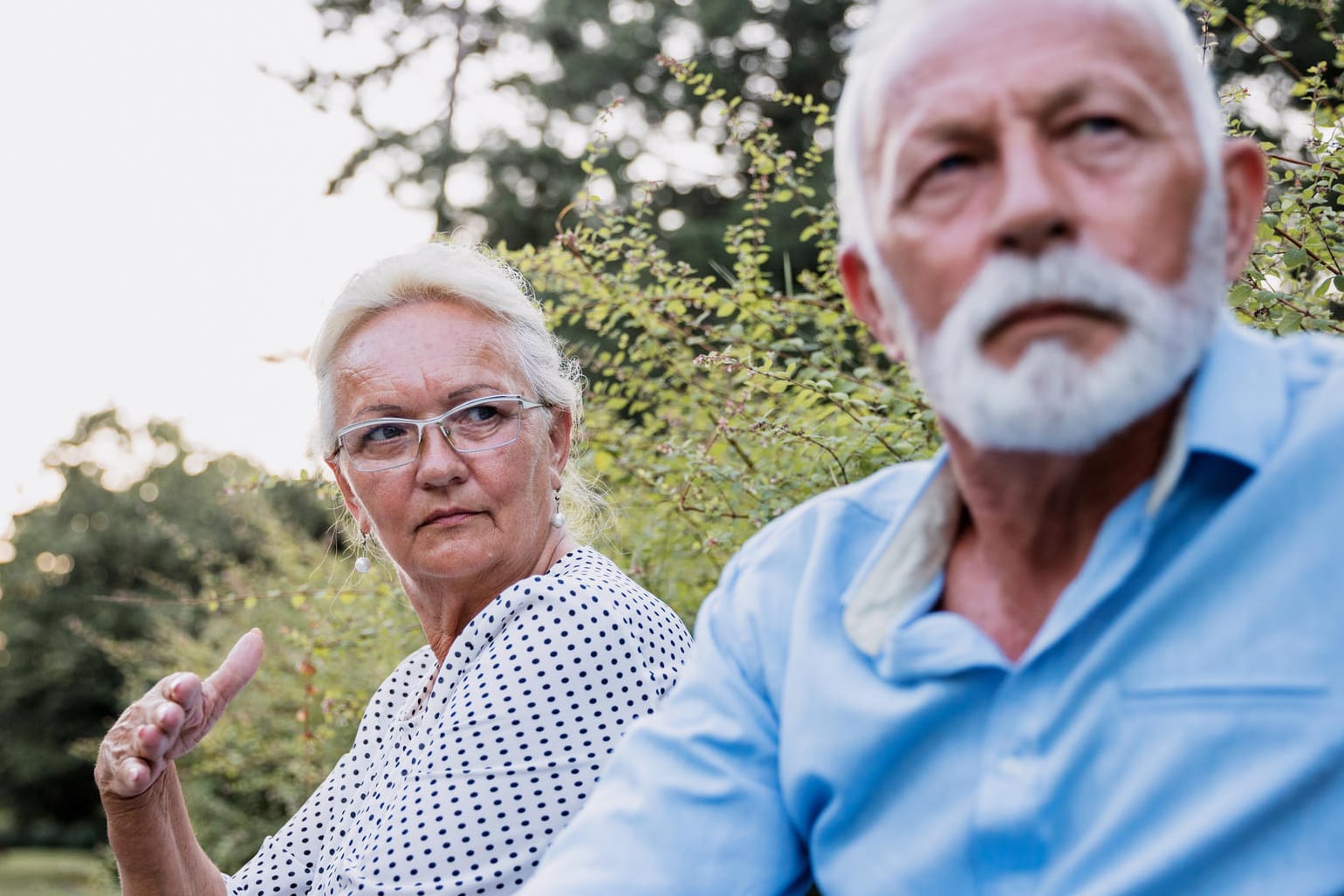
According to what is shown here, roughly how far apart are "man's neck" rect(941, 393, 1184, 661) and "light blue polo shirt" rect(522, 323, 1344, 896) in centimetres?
4

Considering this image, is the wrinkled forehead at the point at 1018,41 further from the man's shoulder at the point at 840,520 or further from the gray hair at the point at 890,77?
the man's shoulder at the point at 840,520

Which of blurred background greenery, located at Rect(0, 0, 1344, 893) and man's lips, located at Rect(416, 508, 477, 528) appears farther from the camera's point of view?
blurred background greenery, located at Rect(0, 0, 1344, 893)

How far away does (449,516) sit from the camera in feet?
10.0

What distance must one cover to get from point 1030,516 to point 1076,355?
238 mm

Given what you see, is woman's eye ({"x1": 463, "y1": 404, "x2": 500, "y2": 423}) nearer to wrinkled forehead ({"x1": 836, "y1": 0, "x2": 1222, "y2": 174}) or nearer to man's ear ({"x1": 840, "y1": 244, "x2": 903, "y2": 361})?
man's ear ({"x1": 840, "y1": 244, "x2": 903, "y2": 361})

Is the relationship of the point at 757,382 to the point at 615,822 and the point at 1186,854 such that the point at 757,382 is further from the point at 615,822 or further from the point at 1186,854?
the point at 1186,854

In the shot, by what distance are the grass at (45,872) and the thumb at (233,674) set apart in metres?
23.4

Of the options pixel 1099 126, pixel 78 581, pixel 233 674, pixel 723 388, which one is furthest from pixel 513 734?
pixel 78 581

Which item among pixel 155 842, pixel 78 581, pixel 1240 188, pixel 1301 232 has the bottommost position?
pixel 78 581

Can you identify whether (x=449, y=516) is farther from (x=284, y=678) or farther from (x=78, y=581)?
(x=78, y=581)

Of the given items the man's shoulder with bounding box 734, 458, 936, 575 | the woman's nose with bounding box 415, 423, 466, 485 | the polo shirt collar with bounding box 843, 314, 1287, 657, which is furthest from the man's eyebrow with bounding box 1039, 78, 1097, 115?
the woman's nose with bounding box 415, 423, 466, 485

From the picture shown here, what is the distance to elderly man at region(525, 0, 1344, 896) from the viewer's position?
1270 mm

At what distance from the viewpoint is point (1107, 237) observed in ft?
4.31

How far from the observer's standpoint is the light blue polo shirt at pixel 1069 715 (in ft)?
4.12
